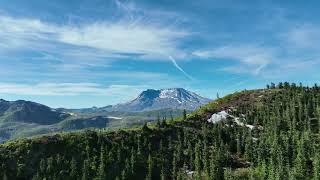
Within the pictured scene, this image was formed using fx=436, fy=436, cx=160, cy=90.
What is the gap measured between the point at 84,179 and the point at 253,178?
76717 millimetres

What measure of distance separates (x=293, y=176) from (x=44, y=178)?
111919 mm

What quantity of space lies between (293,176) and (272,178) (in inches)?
356

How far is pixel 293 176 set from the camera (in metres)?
192

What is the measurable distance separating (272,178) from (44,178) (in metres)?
103

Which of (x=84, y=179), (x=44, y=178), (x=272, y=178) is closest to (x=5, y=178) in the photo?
(x=44, y=178)

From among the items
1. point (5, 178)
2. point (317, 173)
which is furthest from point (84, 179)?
point (317, 173)

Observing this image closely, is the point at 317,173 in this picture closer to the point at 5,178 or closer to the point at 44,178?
the point at 44,178

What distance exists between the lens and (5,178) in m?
198

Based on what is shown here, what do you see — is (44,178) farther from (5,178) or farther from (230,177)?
(230,177)

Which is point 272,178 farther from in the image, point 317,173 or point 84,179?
point 84,179

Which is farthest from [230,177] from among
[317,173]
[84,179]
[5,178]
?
[5,178]

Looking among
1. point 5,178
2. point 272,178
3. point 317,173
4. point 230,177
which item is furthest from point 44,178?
point 317,173

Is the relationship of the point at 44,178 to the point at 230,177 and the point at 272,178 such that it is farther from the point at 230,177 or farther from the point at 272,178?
the point at 272,178

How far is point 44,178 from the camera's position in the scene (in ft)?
655
